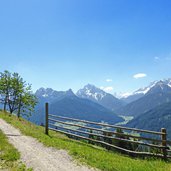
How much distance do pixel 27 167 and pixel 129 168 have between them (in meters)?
4.43

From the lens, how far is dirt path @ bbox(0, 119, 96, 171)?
451 inches

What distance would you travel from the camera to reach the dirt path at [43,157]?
1145cm

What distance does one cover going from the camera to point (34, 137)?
60.7ft

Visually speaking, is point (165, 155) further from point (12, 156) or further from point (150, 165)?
point (12, 156)

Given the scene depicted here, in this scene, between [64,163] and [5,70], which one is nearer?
[64,163]

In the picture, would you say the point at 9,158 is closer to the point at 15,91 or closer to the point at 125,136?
the point at 125,136

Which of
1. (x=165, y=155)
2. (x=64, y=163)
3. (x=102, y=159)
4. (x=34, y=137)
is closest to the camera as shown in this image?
(x=64, y=163)

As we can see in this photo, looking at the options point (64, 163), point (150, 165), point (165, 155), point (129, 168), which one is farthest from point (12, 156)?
point (165, 155)

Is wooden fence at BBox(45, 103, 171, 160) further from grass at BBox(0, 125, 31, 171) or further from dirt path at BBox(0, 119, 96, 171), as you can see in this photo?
grass at BBox(0, 125, 31, 171)

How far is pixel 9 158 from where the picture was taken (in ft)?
40.5

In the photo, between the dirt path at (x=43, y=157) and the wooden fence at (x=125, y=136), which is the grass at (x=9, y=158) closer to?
the dirt path at (x=43, y=157)

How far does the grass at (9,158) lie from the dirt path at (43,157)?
305mm

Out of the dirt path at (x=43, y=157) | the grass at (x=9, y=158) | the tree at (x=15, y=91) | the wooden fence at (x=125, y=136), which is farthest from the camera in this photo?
the tree at (x=15, y=91)

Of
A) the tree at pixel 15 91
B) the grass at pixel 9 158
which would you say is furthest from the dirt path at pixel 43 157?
the tree at pixel 15 91
